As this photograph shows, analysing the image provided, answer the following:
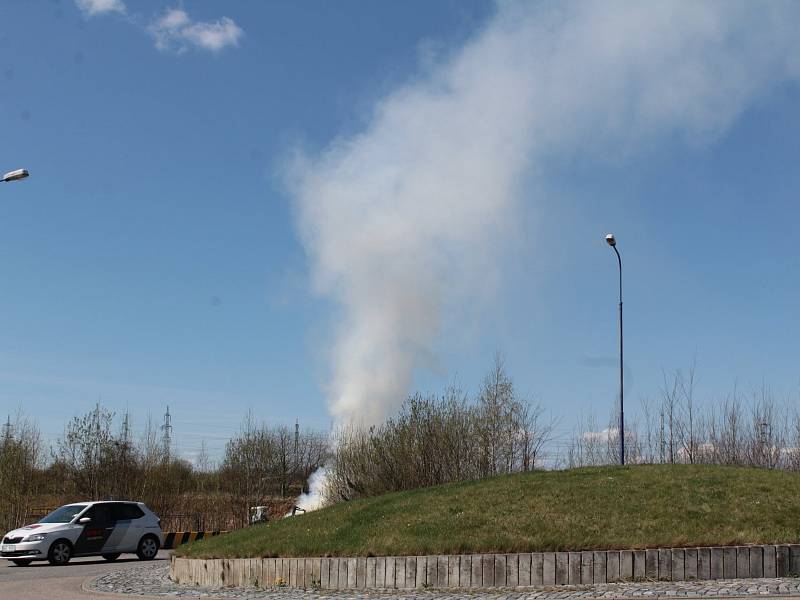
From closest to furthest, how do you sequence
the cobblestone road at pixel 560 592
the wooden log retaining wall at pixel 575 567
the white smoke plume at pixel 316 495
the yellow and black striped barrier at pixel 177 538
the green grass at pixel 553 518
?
the cobblestone road at pixel 560 592
the wooden log retaining wall at pixel 575 567
the green grass at pixel 553 518
the yellow and black striped barrier at pixel 177 538
the white smoke plume at pixel 316 495

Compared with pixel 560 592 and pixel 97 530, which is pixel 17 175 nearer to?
pixel 97 530

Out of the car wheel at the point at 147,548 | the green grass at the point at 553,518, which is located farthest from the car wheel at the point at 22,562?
the green grass at the point at 553,518

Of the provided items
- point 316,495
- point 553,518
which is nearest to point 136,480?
point 316,495

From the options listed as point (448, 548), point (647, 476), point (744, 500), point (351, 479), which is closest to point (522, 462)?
point (351, 479)

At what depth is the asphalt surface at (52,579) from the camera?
48.1ft

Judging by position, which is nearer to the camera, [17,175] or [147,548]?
[17,175]

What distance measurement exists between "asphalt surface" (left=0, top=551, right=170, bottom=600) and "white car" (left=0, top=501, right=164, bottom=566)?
0.33 m

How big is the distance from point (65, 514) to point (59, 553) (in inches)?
52.8

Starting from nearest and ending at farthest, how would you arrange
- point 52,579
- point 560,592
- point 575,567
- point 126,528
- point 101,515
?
point 560,592, point 575,567, point 52,579, point 101,515, point 126,528

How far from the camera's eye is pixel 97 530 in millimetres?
24469

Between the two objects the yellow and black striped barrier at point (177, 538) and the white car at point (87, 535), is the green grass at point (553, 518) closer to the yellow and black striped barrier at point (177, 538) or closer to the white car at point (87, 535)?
the white car at point (87, 535)

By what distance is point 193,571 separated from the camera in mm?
17016

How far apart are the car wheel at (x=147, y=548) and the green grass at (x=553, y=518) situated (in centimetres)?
657

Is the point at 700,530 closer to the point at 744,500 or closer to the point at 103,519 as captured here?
the point at 744,500
